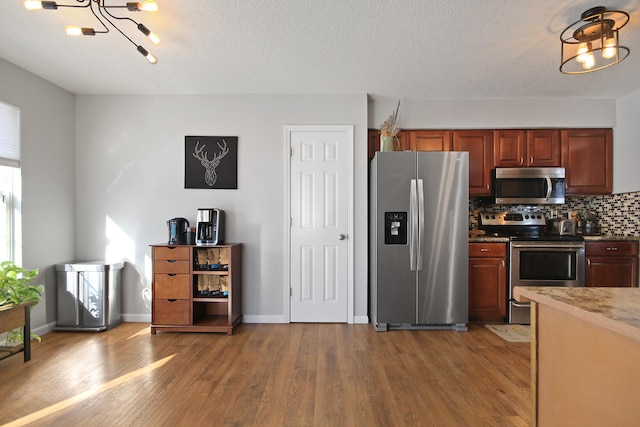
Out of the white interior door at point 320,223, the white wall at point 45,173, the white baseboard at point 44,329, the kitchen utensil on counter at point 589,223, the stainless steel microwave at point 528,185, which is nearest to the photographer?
the white wall at point 45,173

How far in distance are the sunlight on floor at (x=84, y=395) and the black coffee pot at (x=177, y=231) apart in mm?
1134

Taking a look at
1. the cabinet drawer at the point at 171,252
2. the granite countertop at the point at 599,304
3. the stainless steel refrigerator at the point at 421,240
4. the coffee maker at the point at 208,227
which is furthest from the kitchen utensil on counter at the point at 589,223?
the cabinet drawer at the point at 171,252

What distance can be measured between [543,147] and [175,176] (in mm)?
4153

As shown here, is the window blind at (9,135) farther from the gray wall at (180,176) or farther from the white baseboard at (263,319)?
the white baseboard at (263,319)

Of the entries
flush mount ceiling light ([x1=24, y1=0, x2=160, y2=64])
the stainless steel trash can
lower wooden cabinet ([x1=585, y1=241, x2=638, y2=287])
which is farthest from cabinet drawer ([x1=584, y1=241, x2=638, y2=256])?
the stainless steel trash can

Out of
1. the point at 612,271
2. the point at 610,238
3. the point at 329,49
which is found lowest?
the point at 612,271

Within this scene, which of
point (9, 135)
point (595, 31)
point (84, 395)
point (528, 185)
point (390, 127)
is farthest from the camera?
point (528, 185)

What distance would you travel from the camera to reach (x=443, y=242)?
3.40m

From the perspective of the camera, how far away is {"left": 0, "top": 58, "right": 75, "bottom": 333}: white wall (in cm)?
308

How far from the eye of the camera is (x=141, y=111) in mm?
3689

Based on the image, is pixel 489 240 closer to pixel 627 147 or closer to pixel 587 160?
pixel 587 160

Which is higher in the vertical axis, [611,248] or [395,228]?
[395,228]

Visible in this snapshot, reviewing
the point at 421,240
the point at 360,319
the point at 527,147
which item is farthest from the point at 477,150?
the point at 360,319

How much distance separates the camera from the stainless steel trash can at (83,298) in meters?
3.34
